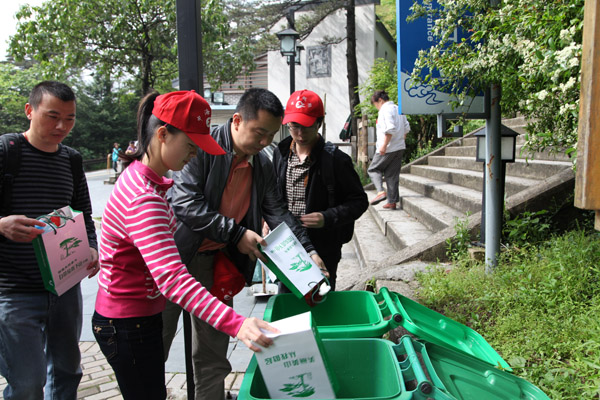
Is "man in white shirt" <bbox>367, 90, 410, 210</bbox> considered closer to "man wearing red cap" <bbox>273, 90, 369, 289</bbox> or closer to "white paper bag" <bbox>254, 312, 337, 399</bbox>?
"man wearing red cap" <bbox>273, 90, 369, 289</bbox>

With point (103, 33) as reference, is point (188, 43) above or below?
below

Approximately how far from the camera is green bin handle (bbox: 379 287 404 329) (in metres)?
1.91

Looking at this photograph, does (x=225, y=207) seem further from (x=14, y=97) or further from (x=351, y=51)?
(x=14, y=97)

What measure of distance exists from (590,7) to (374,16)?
70.7 ft

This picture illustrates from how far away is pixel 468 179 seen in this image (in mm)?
6203

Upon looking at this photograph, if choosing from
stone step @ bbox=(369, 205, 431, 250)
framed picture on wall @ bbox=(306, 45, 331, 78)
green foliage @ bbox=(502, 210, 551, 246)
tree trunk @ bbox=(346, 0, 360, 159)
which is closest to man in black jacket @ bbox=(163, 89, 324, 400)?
green foliage @ bbox=(502, 210, 551, 246)

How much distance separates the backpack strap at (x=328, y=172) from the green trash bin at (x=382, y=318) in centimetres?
86

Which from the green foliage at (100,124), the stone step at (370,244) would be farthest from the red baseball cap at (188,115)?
the green foliage at (100,124)

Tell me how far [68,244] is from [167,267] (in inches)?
37.4

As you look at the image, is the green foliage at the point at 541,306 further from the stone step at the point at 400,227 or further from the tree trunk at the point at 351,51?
the tree trunk at the point at 351,51

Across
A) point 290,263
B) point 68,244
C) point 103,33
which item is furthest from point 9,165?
point 103,33

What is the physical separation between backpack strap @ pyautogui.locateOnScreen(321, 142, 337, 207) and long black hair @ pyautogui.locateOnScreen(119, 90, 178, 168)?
4.24 feet

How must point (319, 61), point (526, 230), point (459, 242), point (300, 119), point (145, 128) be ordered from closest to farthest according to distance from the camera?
point (145, 128) < point (300, 119) < point (526, 230) < point (459, 242) < point (319, 61)

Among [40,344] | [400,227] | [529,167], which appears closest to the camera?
[40,344]
